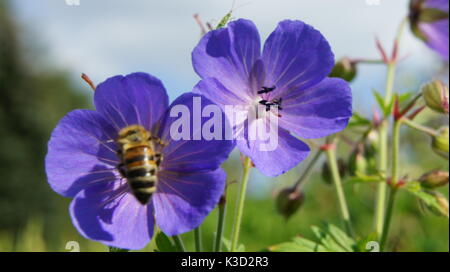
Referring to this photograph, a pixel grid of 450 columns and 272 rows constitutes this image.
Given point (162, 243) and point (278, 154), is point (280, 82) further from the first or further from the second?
point (162, 243)

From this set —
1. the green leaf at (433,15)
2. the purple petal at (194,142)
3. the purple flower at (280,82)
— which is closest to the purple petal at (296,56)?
the purple flower at (280,82)

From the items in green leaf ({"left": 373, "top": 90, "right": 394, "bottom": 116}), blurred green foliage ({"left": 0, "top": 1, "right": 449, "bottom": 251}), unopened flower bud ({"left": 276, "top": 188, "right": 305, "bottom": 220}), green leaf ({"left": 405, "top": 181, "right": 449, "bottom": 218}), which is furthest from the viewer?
blurred green foliage ({"left": 0, "top": 1, "right": 449, "bottom": 251})

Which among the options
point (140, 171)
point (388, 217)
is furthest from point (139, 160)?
point (388, 217)

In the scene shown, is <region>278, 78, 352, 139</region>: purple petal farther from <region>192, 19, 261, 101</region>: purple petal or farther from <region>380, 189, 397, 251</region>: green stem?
<region>380, 189, 397, 251</region>: green stem

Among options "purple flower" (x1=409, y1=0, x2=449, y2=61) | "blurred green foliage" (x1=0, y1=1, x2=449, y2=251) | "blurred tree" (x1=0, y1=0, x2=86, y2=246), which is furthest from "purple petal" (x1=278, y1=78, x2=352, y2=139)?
"blurred tree" (x1=0, y1=0, x2=86, y2=246)

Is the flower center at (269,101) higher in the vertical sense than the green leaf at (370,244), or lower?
higher

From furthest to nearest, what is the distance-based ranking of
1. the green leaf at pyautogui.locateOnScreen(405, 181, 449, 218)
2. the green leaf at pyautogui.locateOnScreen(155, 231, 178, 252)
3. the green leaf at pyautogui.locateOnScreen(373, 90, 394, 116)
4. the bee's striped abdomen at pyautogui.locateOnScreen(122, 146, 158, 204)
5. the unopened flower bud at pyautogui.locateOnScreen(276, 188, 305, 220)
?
the unopened flower bud at pyautogui.locateOnScreen(276, 188, 305, 220)
the green leaf at pyautogui.locateOnScreen(373, 90, 394, 116)
the green leaf at pyautogui.locateOnScreen(405, 181, 449, 218)
the green leaf at pyautogui.locateOnScreen(155, 231, 178, 252)
the bee's striped abdomen at pyautogui.locateOnScreen(122, 146, 158, 204)

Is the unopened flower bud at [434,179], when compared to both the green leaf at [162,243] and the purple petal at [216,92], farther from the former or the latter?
the green leaf at [162,243]
